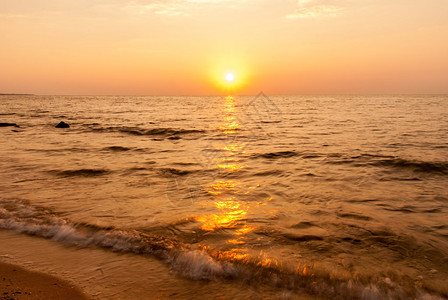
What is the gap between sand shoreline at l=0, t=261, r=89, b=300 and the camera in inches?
118

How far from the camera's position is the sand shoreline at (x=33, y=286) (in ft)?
9.81

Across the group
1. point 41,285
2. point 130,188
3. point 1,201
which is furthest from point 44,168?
point 41,285

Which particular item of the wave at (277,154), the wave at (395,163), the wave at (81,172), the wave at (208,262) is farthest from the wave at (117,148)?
the wave at (395,163)

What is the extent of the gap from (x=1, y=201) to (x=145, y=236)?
3.51m

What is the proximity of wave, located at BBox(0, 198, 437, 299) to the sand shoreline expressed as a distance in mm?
824

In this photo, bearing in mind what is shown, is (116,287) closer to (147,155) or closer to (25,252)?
(25,252)

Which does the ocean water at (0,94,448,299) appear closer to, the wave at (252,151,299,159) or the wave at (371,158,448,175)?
the wave at (371,158,448,175)

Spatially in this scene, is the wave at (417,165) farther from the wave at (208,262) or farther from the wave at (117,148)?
the wave at (117,148)

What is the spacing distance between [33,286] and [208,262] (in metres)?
1.93

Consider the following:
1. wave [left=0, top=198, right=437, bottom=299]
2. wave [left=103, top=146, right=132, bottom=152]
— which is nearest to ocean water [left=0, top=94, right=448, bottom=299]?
wave [left=0, top=198, right=437, bottom=299]

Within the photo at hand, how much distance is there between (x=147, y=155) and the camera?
11.3 metres

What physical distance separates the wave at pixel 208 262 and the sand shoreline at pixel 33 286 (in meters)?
0.82

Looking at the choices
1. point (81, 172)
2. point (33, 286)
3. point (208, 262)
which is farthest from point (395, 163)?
point (33, 286)

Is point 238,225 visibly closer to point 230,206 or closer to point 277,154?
point 230,206
